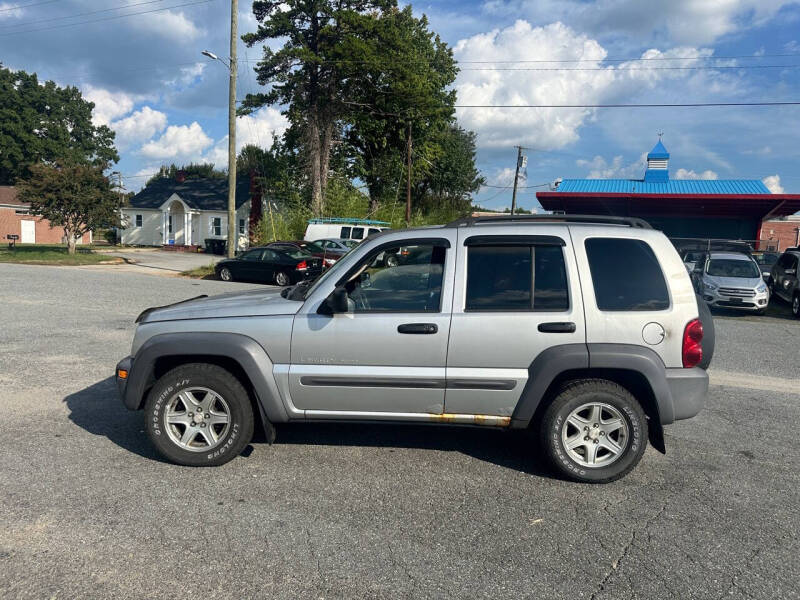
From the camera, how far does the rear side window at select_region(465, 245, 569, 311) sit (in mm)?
4172

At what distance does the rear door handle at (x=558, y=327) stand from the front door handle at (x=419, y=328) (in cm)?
73

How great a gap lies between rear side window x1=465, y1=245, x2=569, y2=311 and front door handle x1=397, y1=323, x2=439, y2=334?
28 centimetres

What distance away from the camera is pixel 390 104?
129 feet

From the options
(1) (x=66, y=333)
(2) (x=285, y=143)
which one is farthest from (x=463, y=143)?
(1) (x=66, y=333)

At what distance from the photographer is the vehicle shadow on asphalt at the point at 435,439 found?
4.66 metres

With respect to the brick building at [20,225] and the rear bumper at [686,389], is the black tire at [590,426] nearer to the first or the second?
the rear bumper at [686,389]

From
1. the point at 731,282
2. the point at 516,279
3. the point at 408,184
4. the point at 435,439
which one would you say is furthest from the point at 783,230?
the point at 516,279

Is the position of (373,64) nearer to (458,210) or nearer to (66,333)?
(458,210)

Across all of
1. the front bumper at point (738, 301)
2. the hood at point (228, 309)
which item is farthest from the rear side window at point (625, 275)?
the front bumper at point (738, 301)

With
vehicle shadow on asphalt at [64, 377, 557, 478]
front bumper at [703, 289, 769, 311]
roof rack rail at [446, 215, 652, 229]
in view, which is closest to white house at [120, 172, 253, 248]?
front bumper at [703, 289, 769, 311]

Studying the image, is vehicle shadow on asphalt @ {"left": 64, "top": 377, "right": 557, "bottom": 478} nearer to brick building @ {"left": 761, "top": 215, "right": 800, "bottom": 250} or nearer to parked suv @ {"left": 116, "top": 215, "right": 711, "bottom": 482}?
parked suv @ {"left": 116, "top": 215, "right": 711, "bottom": 482}

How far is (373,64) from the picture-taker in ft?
116

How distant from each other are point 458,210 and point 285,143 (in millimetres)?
18167

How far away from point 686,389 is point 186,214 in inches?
1760
